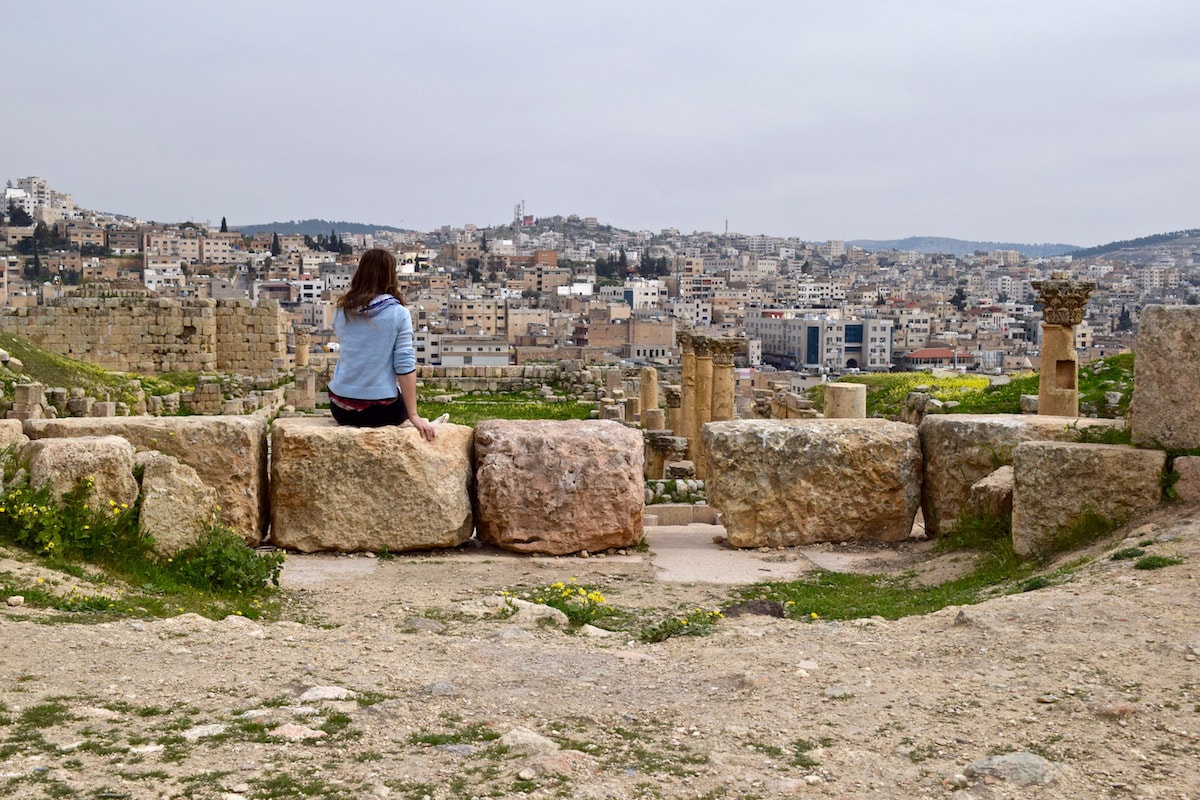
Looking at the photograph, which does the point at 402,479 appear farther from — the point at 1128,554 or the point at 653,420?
the point at 653,420

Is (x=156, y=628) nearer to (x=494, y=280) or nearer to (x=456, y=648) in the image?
(x=456, y=648)

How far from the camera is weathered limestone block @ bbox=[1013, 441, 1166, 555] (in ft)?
22.9

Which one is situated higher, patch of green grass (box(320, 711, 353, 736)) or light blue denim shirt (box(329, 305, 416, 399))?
light blue denim shirt (box(329, 305, 416, 399))

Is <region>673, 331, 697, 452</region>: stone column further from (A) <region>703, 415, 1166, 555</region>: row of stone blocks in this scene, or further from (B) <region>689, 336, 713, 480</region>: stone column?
(A) <region>703, 415, 1166, 555</region>: row of stone blocks

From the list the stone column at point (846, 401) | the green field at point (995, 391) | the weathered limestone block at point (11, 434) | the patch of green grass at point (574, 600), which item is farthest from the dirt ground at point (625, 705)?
Result: the green field at point (995, 391)

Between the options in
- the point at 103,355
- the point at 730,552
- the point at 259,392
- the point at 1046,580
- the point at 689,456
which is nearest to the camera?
the point at 1046,580

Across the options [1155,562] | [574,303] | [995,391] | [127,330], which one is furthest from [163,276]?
[1155,562]

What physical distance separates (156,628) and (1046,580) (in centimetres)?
443

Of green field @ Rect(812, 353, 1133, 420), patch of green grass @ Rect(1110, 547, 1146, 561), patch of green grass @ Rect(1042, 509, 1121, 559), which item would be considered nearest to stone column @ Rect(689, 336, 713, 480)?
green field @ Rect(812, 353, 1133, 420)

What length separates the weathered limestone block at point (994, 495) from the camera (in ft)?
25.5

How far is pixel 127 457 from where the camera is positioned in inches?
273

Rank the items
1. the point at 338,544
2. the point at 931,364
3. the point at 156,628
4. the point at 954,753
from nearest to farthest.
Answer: the point at 954,753 → the point at 156,628 → the point at 338,544 → the point at 931,364

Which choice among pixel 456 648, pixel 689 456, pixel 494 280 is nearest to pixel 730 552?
pixel 456 648

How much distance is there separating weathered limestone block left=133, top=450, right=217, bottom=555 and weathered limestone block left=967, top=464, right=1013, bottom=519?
4.95 metres
